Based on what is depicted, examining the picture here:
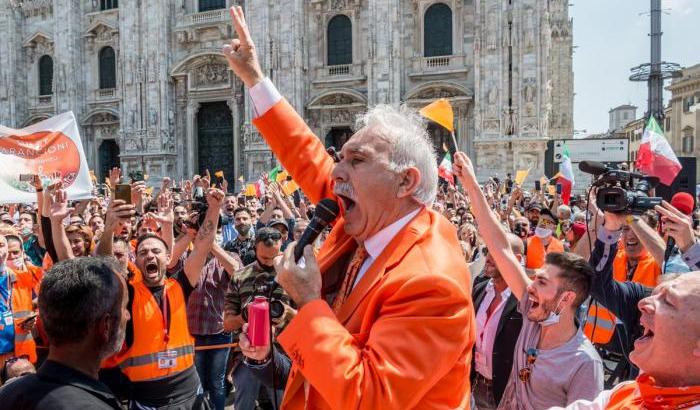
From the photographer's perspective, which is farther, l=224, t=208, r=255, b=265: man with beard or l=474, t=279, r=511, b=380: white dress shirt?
l=224, t=208, r=255, b=265: man with beard

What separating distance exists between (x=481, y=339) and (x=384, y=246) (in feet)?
7.68

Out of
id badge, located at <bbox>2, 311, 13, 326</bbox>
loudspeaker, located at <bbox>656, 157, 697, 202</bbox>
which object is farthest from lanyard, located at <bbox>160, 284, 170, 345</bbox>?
loudspeaker, located at <bbox>656, 157, 697, 202</bbox>

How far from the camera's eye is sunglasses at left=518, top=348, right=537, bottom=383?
294cm

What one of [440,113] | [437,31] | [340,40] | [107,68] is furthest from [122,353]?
[107,68]

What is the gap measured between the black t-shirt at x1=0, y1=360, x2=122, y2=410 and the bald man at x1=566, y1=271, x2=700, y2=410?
1.71m

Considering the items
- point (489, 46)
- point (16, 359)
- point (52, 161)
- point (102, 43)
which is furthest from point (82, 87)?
point (16, 359)

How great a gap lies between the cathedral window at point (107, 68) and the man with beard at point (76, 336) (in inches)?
1051

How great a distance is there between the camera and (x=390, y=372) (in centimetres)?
155

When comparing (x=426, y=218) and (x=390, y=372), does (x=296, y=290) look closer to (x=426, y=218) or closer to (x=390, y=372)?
(x=390, y=372)

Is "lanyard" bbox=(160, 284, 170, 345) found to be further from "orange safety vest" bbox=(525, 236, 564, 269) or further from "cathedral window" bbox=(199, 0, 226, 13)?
"cathedral window" bbox=(199, 0, 226, 13)

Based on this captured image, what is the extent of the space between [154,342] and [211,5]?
77.0ft

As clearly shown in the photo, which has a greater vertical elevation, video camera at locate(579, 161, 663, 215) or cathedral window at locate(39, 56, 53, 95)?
cathedral window at locate(39, 56, 53, 95)

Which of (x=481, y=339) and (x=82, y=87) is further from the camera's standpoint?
(x=82, y=87)

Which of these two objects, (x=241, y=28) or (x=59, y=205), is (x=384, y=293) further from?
(x=59, y=205)
